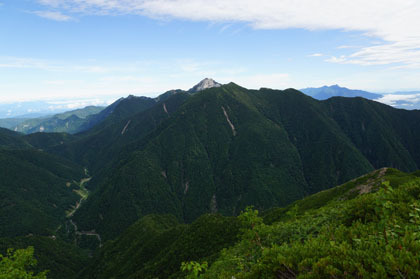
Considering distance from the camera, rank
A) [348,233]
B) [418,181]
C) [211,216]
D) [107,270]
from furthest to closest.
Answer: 1. [107,270]
2. [211,216]
3. [418,181]
4. [348,233]

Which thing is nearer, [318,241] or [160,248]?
[318,241]

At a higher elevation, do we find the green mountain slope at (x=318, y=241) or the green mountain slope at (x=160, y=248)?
the green mountain slope at (x=318, y=241)

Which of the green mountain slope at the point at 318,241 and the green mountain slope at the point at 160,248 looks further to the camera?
the green mountain slope at the point at 160,248

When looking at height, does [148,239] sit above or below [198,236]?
below

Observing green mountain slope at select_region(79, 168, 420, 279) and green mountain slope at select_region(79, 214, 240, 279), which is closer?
green mountain slope at select_region(79, 168, 420, 279)

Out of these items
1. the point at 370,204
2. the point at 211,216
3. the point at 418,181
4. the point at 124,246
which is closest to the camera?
the point at 370,204

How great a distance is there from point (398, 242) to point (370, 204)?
11955 mm

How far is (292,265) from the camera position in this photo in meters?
12.9

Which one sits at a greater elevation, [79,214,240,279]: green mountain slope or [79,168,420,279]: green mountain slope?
[79,168,420,279]: green mountain slope

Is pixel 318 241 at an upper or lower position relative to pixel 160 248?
upper

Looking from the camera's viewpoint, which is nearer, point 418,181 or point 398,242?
point 398,242

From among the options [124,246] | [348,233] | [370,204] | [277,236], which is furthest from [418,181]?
[124,246]

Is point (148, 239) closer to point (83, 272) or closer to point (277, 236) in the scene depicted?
point (83, 272)

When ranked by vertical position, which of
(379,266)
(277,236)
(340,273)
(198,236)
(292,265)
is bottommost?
(198,236)
